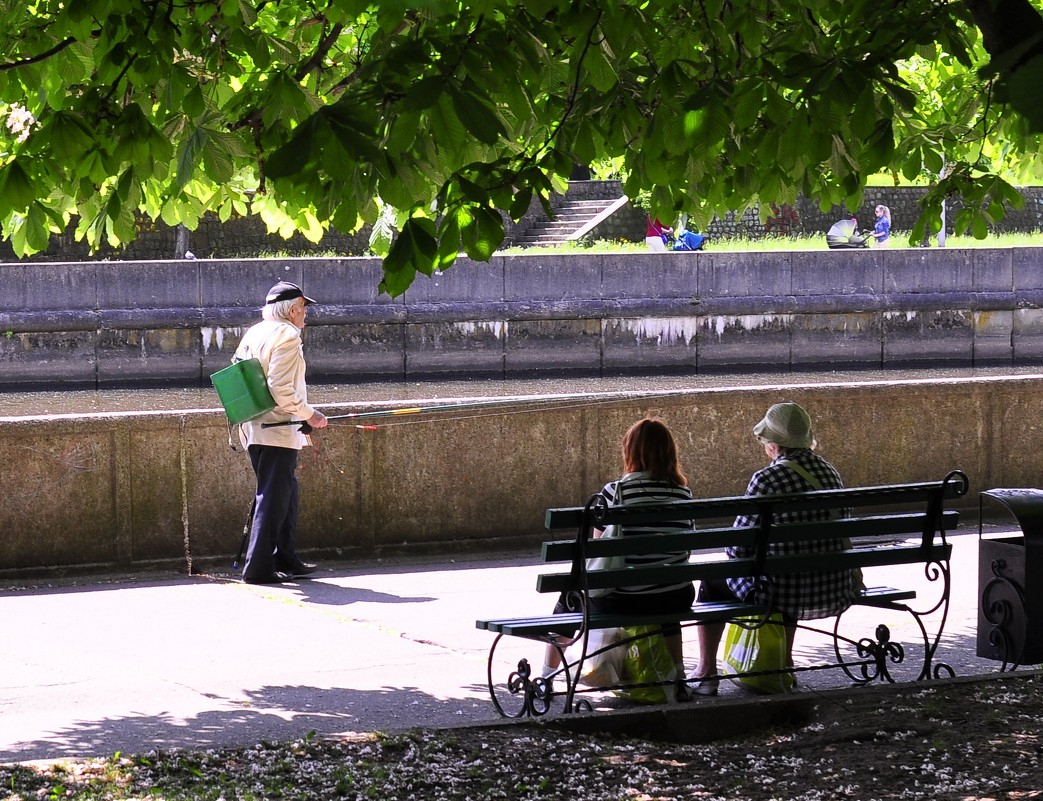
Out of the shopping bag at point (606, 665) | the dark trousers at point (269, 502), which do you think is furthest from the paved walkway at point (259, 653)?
the shopping bag at point (606, 665)

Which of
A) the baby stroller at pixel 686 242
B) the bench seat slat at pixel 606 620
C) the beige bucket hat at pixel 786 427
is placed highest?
the baby stroller at pixel 686 242

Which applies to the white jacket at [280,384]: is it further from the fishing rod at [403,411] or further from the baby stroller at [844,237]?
the baby stroller at [844,237]

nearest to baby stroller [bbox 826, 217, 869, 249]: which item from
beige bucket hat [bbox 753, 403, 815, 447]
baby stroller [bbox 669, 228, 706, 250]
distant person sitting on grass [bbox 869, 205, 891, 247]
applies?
distant person sitting on grass [bbox 869, 205, 891, 247]

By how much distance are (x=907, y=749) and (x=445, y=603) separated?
386 cm

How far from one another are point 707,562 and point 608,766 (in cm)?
125

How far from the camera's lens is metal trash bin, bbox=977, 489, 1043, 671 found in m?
6.41

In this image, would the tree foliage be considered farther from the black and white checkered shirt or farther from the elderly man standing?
the elderly man standing

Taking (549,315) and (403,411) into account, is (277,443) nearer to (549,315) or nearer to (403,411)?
(403,411)

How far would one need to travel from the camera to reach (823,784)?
4.71 metres

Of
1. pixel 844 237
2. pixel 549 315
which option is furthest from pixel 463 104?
pixel 844 237

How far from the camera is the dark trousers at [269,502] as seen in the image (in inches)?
355

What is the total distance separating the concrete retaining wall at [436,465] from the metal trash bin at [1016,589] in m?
4.11

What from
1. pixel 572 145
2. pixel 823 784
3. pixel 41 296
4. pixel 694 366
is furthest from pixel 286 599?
pixel 694 366

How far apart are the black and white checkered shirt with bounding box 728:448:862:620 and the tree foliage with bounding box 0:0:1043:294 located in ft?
3.87
